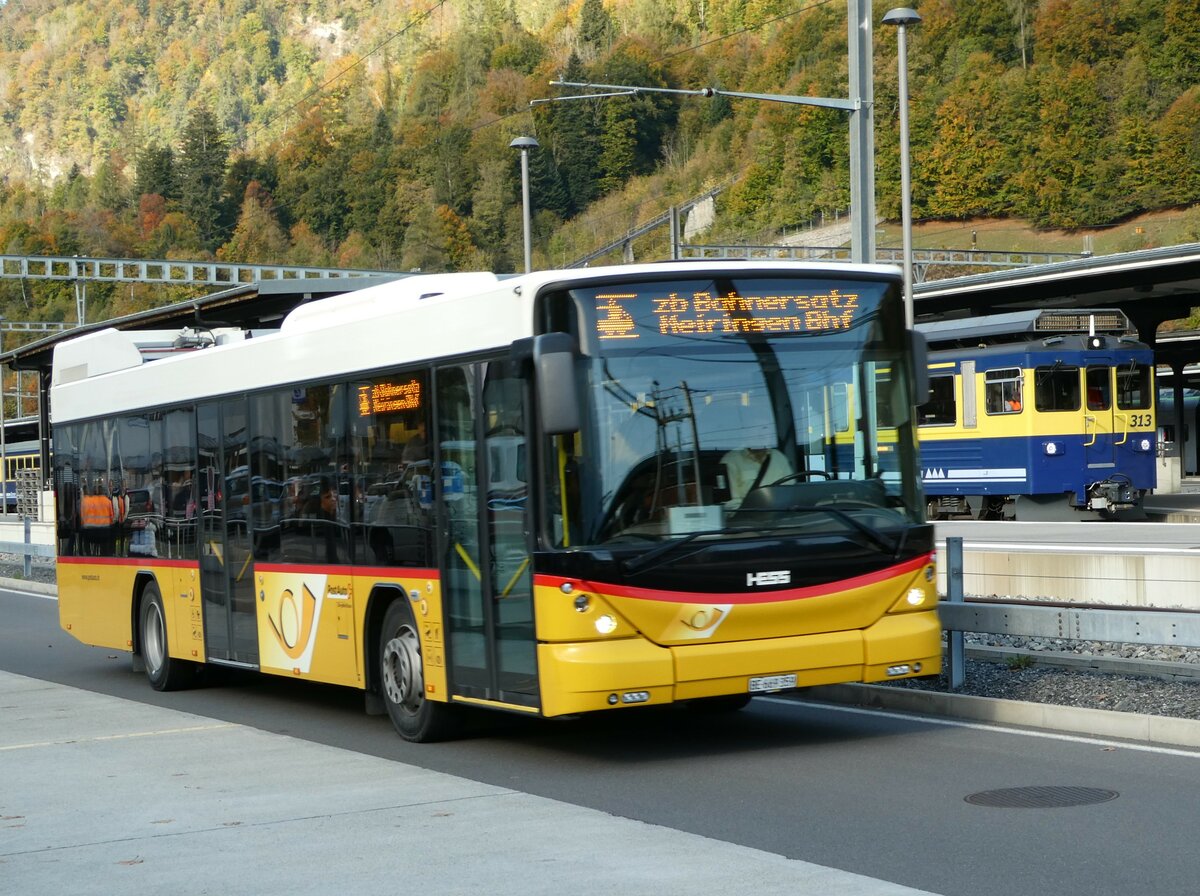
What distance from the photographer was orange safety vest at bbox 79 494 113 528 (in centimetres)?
1672

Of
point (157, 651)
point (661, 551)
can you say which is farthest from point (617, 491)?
point (157, 651)

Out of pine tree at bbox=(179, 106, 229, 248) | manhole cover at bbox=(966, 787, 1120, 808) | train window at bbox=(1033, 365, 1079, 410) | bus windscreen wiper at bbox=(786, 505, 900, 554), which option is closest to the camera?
manhole cover at bbox=(966, 787, 1120, 808)

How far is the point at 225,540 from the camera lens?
1421 cm

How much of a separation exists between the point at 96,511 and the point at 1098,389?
22746mm

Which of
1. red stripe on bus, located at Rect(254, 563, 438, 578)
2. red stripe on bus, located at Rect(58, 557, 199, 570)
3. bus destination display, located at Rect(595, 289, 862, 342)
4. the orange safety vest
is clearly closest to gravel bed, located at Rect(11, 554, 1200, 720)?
bus destination display, located at Rect(595, 289, 862, 342)

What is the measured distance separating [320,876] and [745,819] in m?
2.07

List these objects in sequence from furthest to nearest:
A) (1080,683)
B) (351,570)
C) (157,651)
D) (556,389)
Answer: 1. (157,651)
2. (1080,683)
3. (351,570)
4. (556,389)

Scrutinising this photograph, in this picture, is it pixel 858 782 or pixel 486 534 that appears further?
pixel 486 534

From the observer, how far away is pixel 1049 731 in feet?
35.3

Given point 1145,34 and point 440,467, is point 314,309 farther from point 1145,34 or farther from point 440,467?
point 1145,34

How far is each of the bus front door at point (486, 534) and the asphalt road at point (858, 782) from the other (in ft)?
1.84

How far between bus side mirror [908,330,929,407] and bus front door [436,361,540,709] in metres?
2.40

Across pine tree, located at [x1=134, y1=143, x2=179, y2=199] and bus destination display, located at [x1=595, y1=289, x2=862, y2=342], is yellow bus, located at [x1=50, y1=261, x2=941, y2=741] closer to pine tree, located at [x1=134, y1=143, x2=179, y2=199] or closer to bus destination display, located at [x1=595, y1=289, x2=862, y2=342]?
bus destination display, located at [x1=595, y1=289, x2=862, y2=342]

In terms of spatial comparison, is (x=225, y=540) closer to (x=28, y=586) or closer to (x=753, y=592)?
(x=753, y=592)
